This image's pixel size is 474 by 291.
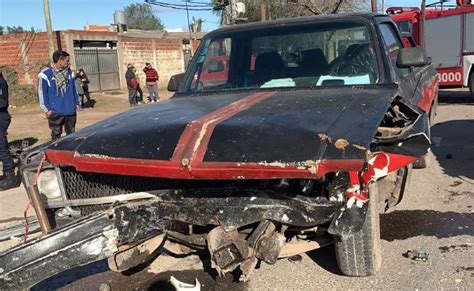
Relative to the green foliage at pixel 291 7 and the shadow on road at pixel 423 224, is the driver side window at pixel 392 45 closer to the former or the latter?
the shadow on road at pixel 423 224

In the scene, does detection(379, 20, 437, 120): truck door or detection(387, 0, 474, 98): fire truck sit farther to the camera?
detection(387, 0, 474, 98): fire truck

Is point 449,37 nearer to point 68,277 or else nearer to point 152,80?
point 152,80

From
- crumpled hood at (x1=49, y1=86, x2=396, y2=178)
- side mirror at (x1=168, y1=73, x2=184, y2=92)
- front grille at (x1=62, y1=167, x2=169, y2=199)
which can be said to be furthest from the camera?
side mirror at (x1=168, y1=73, x2=184, y2=92)

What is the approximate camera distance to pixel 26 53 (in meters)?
24.4

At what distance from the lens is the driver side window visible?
Result: 4.38 m

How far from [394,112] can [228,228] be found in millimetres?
1680

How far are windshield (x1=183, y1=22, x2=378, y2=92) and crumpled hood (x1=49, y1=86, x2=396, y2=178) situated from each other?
58 cm

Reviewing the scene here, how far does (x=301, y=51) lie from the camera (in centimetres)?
448

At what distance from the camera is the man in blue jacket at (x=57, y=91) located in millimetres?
7250

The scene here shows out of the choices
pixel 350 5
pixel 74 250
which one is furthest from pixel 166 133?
pixel 350 5

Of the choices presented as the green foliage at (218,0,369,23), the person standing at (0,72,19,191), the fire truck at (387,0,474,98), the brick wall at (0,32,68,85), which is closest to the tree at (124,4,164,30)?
the green foliage at (218,0,369,23)

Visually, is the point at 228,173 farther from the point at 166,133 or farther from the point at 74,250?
the point at 74,250

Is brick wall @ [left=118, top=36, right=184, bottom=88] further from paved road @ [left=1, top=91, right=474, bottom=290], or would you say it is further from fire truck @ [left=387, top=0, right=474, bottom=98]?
paved road @ [left=1, top=91, right=474, bottom=290]

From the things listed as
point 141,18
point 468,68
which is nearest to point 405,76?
point 468,68
